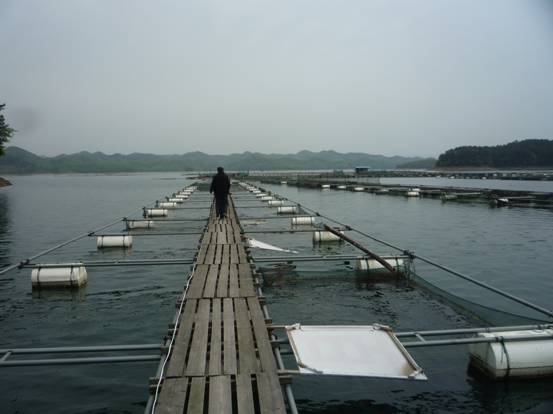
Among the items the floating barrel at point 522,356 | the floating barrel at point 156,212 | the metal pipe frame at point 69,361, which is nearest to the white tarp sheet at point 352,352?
the floating barrel at point 522,356

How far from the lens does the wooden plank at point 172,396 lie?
4570 mm

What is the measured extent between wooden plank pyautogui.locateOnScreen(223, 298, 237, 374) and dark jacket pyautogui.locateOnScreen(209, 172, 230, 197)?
958 centimetres

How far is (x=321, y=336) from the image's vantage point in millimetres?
6355

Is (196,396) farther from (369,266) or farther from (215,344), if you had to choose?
(369,266)

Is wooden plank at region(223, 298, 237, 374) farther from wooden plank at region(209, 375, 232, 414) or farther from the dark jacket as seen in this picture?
the dark jacket

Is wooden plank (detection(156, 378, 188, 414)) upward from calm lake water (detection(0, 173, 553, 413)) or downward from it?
upward

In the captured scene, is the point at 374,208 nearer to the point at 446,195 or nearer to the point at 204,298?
the point at 446,195

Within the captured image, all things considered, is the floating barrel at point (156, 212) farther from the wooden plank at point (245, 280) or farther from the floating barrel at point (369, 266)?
the wooden plank at point (245, 280)

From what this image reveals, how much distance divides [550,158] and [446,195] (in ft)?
395

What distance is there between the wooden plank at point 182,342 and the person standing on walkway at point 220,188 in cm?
951

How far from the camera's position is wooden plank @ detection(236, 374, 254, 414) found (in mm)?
4552

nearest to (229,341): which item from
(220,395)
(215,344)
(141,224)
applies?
(215,344)

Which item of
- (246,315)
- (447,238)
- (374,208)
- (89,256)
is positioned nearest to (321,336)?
(246,315)

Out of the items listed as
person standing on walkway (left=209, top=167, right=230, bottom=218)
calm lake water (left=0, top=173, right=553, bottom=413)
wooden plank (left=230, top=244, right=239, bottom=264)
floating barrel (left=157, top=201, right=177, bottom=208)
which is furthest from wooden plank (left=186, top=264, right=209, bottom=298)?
floating barrel (left=157, top=201, right=177, bottom=208)
